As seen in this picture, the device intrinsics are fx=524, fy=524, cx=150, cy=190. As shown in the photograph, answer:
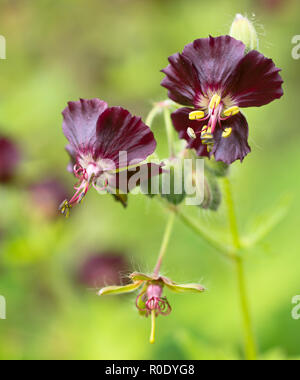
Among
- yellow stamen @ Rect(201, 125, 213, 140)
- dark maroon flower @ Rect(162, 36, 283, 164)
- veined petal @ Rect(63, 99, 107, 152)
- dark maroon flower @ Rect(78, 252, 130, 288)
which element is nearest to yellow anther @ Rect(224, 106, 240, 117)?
dark maroon flower @ Rect(162, 36, 283, 164)

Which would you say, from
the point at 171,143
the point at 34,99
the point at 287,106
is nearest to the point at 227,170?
the point at 171,143

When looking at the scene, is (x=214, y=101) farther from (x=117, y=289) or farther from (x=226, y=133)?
(x=117, y=289)

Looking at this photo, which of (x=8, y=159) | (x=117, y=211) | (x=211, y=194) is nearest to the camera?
(x=211, y=194)

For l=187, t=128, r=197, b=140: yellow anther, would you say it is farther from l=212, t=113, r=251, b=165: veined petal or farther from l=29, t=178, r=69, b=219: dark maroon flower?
l=29, t=178, r=69, b=219: dark maroon flower

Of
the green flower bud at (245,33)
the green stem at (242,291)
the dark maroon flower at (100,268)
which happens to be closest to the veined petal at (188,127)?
the green flower bud at (245,33)

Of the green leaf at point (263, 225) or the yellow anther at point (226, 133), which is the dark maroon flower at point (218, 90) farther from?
the green leaf at point (263, 225)

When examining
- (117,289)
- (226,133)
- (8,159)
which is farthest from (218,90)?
Result: (8,159)
